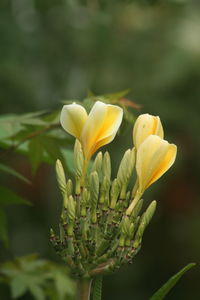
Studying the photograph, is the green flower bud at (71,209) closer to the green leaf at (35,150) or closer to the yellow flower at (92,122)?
the yellow flower at (92,122)

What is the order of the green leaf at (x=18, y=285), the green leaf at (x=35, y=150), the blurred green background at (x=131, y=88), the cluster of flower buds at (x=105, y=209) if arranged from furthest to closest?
the blurred green background at (x=131, y=88) → the green leaf at (x=18, y=285) → the green leaf at (x=35, y=150) → the cluster of flower buds at (x=105, y=209)

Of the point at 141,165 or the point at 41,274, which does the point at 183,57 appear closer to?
the point at 41,274

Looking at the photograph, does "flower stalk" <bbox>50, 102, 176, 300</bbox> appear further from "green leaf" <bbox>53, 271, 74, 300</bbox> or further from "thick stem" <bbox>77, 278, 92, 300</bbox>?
"green leaf" <bbox>53, 271, 74, 300</bbox>

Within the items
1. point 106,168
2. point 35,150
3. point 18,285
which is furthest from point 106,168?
point 18,285

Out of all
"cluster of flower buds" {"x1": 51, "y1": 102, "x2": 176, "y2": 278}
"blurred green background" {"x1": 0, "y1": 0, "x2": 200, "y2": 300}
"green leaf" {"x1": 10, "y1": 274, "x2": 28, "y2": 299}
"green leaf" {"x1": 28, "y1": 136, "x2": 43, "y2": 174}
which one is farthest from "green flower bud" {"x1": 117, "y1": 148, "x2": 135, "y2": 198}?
"blurred green background" {"x1": 0, "y1": 0, "x2": 200, "y2": 300}

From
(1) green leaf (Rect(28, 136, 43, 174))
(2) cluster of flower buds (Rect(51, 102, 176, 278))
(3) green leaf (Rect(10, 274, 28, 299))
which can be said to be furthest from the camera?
(3) green leaf (Rect(10, 274, 28, 299))

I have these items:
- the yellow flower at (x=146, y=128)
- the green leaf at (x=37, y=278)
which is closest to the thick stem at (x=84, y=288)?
the yellow flower at (x=146, y=128)

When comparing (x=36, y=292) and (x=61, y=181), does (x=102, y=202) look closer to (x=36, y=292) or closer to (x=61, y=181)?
(x=61, y=181)
